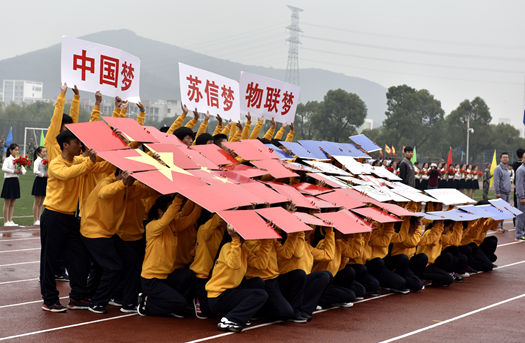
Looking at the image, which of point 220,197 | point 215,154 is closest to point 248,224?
point 220,197

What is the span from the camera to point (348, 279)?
25.9 ft

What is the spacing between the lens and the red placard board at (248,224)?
6.12 m

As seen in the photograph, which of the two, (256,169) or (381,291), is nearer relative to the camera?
(256,169)

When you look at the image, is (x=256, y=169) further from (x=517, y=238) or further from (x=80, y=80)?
(x=517, y=238)

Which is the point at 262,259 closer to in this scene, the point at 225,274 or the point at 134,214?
the point at 225,274

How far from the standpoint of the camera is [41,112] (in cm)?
9362

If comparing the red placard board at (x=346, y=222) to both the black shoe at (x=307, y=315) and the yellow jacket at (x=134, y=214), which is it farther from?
the yellow jacket at (x=134, y=214)

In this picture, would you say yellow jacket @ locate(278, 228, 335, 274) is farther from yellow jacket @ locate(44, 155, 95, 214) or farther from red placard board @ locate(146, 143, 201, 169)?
yellow jacket @ locate(44, 155, 95, 214)

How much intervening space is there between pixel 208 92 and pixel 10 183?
6.52 meters

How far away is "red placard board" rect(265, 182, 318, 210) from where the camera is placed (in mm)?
7363

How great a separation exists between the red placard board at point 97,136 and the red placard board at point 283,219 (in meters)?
1.65

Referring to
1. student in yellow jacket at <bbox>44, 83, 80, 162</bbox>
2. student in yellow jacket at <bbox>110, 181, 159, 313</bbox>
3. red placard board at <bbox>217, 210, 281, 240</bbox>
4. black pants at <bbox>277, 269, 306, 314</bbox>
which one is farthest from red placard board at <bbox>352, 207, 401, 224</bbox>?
student in yellow jacket at <bbox>44, 83, 80, 162</bbox>

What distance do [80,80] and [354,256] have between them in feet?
12.5

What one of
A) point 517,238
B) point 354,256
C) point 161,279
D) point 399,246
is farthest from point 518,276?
point 161,279
